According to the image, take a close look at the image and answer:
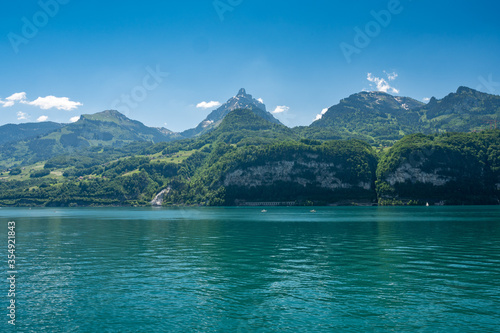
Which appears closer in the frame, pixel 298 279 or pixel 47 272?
pixel 298 279

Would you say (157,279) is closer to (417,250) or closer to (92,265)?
(92,265)

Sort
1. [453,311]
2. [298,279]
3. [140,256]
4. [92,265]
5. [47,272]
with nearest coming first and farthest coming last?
[453,311] < [298,279] < [47,272] < [92,265] < [140,256]

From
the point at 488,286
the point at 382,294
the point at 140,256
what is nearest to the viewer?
the point at 382,294

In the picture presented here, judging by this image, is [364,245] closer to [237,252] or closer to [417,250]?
[417,250]

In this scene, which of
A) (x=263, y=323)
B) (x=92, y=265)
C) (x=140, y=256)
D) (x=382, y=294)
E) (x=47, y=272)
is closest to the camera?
(x=263, y=323)

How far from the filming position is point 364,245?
67.2 m

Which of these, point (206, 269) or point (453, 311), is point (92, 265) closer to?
point (206, 269)

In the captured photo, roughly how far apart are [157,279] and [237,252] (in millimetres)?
21813

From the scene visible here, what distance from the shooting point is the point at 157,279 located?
40750 millimetres

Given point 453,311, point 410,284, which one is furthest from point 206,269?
point 453,311

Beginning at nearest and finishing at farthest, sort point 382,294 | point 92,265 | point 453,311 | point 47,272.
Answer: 1. point 453,311
2. point 382,294
3. point 47,272
4. point 92,265

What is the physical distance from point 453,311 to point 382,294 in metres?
6.29

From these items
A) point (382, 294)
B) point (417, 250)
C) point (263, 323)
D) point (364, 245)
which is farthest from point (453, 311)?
point (364, 245)

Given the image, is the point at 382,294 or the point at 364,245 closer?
the point at 382,294
